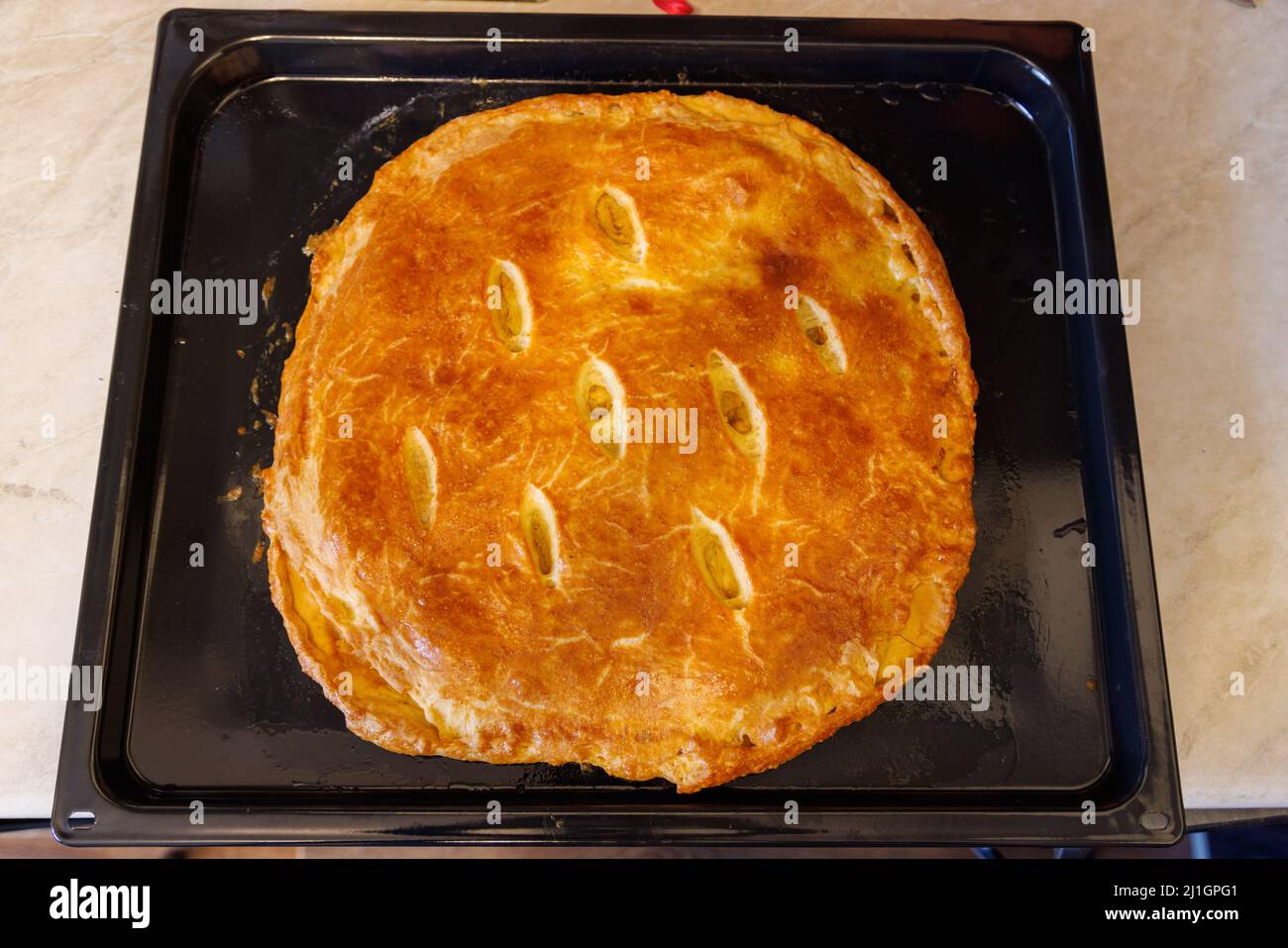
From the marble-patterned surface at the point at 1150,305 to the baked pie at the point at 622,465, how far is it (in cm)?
73

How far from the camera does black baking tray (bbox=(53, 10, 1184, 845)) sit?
6.60 feet

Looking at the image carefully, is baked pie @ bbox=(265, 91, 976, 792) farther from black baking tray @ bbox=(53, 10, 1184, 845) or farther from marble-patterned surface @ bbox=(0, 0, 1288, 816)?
marble-patterned surface @ bbox=(0, 0, 1288, 816)

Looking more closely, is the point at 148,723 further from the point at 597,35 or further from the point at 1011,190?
the point at 1011,190

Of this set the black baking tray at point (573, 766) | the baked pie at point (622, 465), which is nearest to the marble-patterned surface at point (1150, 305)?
the black baking tray at point (573, 766)

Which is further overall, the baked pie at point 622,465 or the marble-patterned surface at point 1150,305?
the marble-patterned surface at point 1150,305

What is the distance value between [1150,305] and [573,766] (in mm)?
2055

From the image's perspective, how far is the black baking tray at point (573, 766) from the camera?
2.01 meters

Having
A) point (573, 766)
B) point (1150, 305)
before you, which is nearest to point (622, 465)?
point (573, 766)

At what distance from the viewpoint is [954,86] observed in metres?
2.57

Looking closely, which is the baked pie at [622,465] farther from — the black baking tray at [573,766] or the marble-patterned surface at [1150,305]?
the marble-patterned surface at [1150,305]

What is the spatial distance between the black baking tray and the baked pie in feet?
0.55

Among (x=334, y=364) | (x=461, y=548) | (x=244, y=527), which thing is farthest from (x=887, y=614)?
(x=244, y=527)

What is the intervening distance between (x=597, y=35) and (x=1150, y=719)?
2.22 meters

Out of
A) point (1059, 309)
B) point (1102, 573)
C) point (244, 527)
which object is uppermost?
point (1059, 309)
